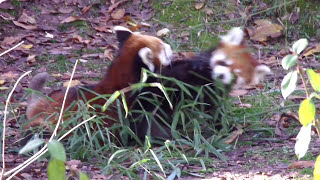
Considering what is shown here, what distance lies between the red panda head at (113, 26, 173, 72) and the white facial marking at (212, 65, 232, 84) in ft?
1.54

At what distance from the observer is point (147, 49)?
436cm

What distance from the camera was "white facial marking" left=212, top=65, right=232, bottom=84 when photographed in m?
4.03

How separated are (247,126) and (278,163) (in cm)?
81

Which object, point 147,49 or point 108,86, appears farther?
point 147,49

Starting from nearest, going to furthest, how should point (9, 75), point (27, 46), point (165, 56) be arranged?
point (165, 56), point (9, 75), point (27, 46)

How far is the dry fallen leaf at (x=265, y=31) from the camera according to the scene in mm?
6565

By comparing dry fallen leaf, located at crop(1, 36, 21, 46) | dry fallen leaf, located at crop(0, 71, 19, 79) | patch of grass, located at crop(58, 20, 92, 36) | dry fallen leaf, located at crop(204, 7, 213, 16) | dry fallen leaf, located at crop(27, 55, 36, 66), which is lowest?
dry fallen leaf, located at crop(0, 71, 19, 79)

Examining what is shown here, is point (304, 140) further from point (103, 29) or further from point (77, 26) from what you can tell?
point (77, 26)

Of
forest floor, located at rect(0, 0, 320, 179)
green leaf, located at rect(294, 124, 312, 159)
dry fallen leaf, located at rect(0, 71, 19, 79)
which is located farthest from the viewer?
dry fallen leaf, located at rect(0, 71, 19, 79)

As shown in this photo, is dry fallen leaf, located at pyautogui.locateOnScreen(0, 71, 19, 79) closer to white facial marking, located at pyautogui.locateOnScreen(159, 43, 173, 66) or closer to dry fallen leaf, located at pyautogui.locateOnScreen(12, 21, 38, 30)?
dry fallen leaf, located at pyautogui.locateOnScreen(12, 21, 38, 30)

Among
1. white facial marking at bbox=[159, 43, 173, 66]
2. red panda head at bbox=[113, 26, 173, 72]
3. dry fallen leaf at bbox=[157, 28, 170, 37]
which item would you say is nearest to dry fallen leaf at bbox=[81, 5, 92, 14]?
dry fallen leaf at bbox=[157, 28, 170, 37]

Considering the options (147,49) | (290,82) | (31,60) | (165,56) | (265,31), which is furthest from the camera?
(265,31)

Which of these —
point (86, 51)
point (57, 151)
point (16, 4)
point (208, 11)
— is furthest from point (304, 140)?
point (16, 4)

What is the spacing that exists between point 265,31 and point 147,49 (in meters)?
2.63
